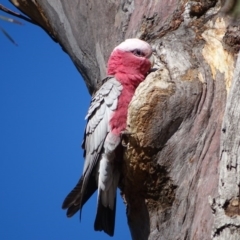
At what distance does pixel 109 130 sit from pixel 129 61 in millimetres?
352

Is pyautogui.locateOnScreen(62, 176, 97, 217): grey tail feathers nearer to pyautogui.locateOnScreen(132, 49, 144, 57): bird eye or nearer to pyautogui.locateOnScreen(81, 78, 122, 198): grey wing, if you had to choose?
pyautogui.locateOnScreen(81, 78, 122, 198): grey wing

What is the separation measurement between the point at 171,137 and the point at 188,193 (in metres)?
0.19

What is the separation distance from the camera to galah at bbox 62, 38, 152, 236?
206 centimetres

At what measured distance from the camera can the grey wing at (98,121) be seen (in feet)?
6.85

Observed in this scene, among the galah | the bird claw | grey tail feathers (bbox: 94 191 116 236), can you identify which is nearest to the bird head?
the galah

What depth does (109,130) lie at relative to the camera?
2051mm

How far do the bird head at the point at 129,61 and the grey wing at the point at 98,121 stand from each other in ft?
0.27

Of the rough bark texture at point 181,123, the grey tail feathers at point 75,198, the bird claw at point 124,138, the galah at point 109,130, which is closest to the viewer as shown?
the rough bark texture at point 181,123

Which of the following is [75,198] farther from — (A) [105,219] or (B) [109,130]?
(B) [109,130]

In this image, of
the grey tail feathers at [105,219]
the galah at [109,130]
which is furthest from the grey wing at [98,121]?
the grey tail feathers at [105,219]

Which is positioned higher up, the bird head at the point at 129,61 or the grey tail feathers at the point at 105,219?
the bird head at the point at 129,61

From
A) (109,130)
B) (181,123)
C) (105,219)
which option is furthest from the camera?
(105,219)

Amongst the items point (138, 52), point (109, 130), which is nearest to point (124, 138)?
point (109, 130)

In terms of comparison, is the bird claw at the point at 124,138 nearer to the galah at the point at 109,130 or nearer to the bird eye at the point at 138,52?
the galah at the point at 109,130
